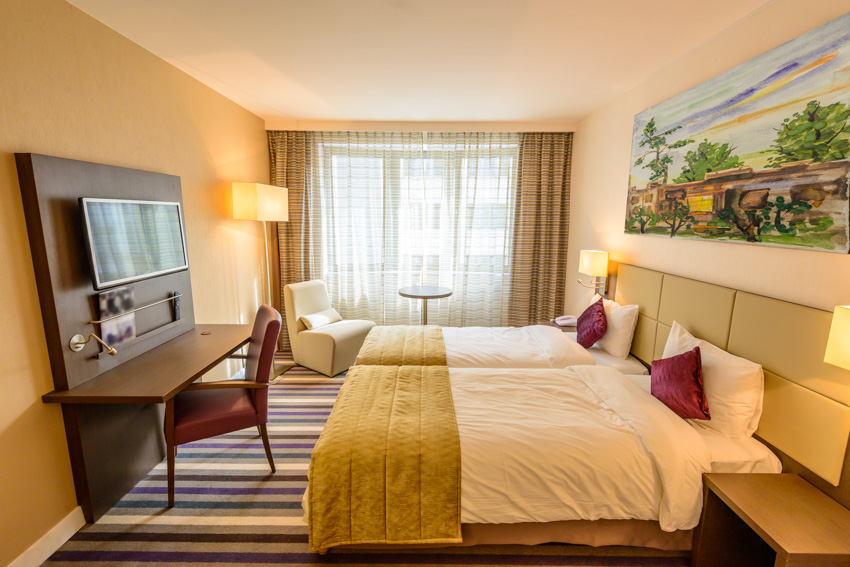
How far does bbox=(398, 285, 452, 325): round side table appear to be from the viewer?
4.12 metres

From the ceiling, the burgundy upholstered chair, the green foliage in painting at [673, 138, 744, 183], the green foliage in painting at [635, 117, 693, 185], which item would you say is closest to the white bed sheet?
the green foliage in painting at [673, 138, 744, 183]

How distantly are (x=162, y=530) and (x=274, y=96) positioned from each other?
342cm

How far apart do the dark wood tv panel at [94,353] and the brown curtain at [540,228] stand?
3397 millimetres

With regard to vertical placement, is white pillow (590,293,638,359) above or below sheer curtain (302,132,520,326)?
below

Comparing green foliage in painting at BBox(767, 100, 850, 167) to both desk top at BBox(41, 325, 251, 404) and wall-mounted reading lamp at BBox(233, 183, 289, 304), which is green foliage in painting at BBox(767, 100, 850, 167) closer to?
desk top at BBox(41, 325, 251, 404)

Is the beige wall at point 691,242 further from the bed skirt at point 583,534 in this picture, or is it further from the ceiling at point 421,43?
the bed skirt at point 583,534

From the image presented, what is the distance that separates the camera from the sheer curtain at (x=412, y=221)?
4703 millimetres

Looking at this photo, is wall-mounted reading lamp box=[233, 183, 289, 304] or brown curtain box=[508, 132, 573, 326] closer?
wall-mounted reading lamp box=[233, 183, 289, 304]

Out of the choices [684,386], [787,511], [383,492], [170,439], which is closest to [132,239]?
[170,439]

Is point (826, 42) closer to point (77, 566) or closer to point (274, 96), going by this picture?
point (274, 96)

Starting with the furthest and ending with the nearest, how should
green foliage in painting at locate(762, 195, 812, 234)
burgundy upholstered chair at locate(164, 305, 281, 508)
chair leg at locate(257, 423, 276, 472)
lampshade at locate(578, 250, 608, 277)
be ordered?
lampshade at locate(578, 250, 608, 277)
chair leg at locate(257, 423, 276, 472)
burgundy upholstered chair at locate(164, 305, 281, 508)
green foliage in painting at locate(762, 195, 812, 234)

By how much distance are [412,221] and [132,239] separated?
304 cm

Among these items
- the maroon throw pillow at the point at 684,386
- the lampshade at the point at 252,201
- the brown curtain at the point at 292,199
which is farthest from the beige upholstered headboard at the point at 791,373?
the brown curtain at the point at 292,199

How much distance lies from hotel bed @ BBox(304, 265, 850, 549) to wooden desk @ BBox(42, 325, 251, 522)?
3.14ft
